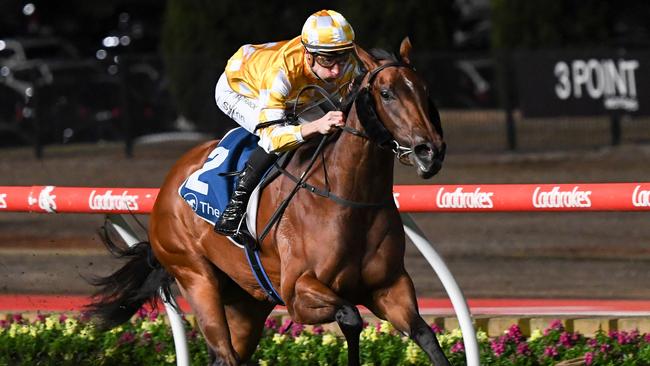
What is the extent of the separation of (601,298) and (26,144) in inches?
492

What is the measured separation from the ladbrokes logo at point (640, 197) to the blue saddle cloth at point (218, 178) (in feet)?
4.92

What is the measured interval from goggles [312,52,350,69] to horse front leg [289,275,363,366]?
796mm

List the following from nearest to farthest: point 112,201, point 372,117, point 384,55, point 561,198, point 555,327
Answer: point 372,117, point 384,55, point 561,198, point 555,327, point 112,201

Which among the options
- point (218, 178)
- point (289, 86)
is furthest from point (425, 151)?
point (218, 178)

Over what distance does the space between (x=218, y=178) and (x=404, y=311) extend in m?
1.12

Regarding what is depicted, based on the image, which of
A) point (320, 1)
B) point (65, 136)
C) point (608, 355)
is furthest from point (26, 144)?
point (608, 355)

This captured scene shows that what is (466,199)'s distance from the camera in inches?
236

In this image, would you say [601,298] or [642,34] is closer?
[601,298]

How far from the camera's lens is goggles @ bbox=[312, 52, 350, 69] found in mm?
5362

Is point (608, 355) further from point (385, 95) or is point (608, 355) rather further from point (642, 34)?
point (642, 34)

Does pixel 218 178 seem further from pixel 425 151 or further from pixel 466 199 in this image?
pixel 425 151

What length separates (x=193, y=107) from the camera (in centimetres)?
1948

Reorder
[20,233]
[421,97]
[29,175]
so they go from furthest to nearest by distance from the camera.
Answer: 1. [29,175]
2. [20,233]
3. [421,97]

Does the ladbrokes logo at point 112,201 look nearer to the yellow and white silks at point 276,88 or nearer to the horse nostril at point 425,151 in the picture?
the yellow and white silks at point 276,88
